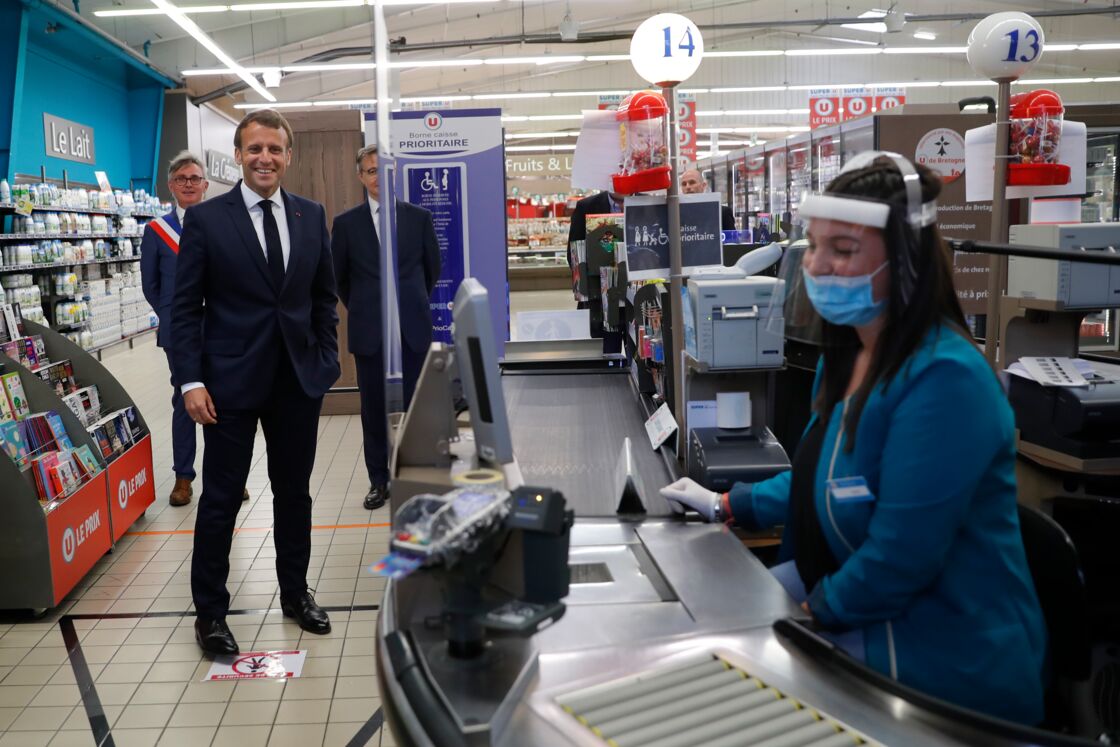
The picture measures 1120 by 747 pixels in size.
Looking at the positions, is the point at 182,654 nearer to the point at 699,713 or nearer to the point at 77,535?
the point at 77,535

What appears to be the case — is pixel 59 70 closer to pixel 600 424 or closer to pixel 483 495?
pixel 600 424

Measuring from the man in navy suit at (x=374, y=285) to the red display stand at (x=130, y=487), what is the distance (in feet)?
3.79

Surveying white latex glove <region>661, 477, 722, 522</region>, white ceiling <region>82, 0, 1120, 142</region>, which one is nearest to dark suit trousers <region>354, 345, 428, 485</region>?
white latex glove <region>661, 477, 722, 522</region>

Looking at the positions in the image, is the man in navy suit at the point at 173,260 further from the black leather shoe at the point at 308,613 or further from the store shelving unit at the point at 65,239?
the store shelving unit at the point at 65,239

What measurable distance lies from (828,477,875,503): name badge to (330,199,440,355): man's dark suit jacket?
11.7ft

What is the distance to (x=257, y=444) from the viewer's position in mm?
6594

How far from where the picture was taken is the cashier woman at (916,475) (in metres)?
1.48

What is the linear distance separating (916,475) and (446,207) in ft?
19.5

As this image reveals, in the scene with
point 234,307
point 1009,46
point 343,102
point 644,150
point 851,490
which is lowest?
point 851,490

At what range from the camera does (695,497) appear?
2.20 meters

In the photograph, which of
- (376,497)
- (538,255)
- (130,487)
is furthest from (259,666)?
(538,255)

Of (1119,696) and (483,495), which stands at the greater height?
(483,495)

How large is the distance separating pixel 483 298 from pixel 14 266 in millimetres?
9851

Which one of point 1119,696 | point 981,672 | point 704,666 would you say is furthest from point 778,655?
point 1119,696
